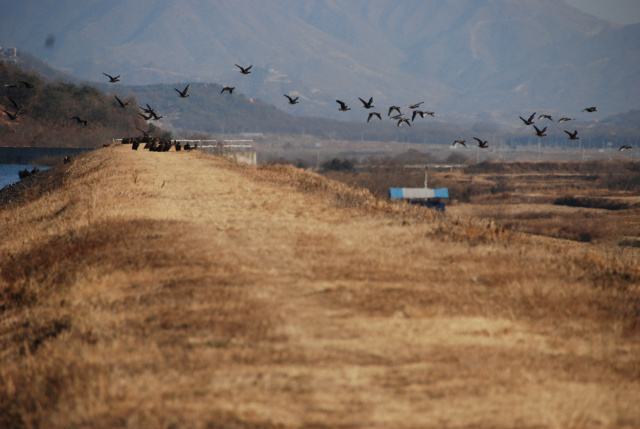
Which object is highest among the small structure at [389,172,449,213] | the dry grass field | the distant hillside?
the distant hillside

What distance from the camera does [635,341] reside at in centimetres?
988

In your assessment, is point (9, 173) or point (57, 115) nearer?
point (9, 173)

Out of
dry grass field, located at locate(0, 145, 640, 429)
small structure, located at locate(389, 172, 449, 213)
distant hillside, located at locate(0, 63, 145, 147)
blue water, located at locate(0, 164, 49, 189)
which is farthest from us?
distant hillside, located at locate(0, 63, 145, 147)

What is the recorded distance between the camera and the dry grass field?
722cm

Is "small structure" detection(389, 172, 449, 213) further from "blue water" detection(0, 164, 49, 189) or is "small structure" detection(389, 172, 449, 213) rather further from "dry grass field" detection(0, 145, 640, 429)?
"dry grass field" detection(0, 145, 640, 429)

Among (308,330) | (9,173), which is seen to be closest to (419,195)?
(9,173)

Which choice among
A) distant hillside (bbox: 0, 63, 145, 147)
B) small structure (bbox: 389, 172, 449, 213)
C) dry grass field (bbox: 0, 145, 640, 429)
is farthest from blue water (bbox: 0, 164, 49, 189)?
dry grass field (bbox: 0, 145, 640, 429)

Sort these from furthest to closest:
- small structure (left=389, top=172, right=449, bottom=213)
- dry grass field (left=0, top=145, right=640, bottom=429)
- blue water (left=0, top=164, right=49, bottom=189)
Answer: blue water (left=0, top=164, right=49, bottom=189) → small structure (left=389, top=172, right=449, bottom=213) → dry grass field (left=0, top=145, right=640, bottom=429)

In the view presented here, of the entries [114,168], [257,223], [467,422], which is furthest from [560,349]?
[114,168]

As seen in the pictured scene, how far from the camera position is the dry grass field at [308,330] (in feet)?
23.7

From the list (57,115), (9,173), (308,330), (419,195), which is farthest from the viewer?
(57,115)

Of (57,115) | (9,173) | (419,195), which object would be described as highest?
(57,115)

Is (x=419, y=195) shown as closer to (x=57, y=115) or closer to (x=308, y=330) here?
(x=308, y=330)

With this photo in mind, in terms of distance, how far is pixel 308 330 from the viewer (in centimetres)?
914
